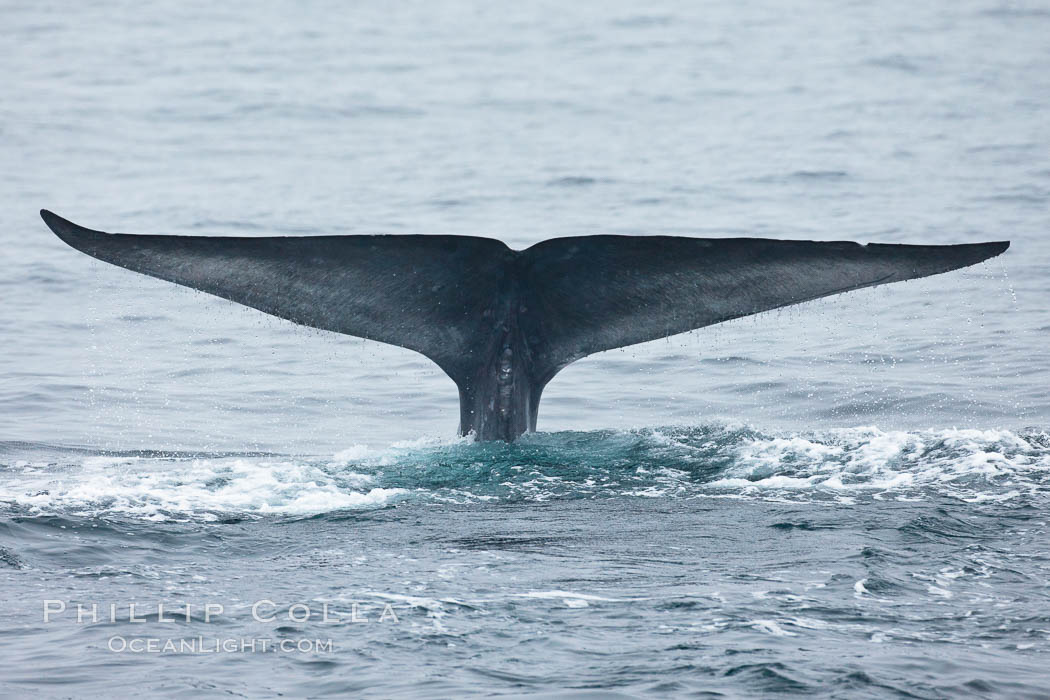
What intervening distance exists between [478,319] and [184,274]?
1760 mm

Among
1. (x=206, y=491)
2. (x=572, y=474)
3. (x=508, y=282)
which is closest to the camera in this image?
(x=508, y=282)

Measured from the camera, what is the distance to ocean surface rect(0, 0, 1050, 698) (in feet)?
19.7

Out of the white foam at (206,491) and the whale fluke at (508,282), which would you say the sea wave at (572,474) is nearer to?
the white foam at (206,491)

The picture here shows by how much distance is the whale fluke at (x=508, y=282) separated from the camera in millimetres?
7355

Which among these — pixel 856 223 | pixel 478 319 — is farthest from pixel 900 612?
pixel 856 223

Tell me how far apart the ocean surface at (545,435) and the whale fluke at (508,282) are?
29.8 inches

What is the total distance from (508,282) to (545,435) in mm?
1754

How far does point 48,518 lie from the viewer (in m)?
7.88

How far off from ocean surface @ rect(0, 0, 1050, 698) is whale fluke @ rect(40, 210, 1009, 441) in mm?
756

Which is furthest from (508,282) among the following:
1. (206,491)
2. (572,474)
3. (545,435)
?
(206,491)

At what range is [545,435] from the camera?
9.78 m

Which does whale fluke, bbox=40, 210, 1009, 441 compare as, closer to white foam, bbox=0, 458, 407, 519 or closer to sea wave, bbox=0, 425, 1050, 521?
sea wave, bbox=0, 425, 1050, 521

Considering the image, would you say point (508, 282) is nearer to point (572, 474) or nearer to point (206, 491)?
point (572, 474)

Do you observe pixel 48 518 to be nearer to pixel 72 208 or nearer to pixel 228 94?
pixel 72 208
